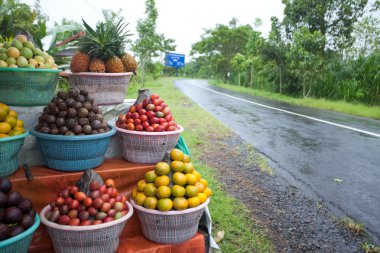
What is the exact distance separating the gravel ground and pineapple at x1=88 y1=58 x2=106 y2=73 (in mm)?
2398

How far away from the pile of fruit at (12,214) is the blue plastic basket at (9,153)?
258mm

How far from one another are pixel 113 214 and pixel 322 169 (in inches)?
177

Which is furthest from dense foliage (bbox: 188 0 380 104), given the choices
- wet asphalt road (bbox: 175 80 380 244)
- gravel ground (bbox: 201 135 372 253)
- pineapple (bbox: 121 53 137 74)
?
pineapple (bbox: 121 53 137 74)

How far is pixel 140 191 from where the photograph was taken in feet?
9.16

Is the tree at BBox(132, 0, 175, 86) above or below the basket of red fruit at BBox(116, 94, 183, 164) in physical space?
above

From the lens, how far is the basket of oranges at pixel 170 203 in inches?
102

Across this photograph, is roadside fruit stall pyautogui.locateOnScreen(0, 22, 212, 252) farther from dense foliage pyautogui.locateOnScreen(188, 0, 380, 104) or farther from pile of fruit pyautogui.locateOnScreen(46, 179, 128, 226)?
dense foliage pyautogui.locateOnScreen(188, 0, 380, 104)

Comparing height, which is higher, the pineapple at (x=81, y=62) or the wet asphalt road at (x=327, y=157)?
the pineapple at (x=81, y=62)

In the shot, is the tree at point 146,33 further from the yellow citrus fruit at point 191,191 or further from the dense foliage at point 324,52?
the yellow citrus fruit at point 191,191

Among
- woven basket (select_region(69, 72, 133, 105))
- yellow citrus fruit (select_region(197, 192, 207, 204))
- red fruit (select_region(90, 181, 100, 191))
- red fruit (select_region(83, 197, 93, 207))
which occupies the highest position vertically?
woven basket (select_region(69, 72, 133, 105))

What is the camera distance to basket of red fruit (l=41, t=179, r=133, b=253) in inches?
89.2

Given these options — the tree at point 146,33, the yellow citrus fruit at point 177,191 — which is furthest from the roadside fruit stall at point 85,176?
the tree at point 146,33

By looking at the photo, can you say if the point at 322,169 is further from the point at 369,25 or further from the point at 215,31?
the point at 215,31

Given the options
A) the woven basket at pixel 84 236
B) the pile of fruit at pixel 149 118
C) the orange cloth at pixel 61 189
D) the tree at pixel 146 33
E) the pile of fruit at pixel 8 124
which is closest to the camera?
the woven basket at pixel 84 236
